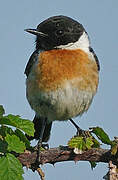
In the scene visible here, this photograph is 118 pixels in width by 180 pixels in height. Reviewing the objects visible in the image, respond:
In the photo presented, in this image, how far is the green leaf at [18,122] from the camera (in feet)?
11.0

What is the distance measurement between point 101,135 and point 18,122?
897mm

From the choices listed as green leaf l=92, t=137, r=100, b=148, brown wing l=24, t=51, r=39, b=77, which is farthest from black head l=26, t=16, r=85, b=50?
green leaf l=92, t=137, r=100, b=148

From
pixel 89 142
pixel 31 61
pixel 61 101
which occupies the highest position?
pixel 31 61

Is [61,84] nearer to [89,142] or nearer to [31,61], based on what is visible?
[31,61]

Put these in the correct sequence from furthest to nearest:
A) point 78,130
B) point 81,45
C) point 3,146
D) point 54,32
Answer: point 81,45 → point 54,32 → point 78,130 → point 3,146

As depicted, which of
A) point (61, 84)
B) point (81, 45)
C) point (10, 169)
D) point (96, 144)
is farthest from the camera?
point (81, 45)

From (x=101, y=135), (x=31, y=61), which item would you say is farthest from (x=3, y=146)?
(x=31, y=61)

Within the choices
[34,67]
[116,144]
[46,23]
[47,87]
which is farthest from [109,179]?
[46,23]

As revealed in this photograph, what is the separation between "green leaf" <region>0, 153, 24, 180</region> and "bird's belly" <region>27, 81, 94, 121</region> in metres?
2.13

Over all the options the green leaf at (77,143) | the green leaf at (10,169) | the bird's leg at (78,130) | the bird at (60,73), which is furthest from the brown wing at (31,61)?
the green leaf at (10,169)

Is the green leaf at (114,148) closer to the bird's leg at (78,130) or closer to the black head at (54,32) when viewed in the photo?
the bird's leg at (78,130)

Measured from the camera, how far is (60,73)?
5320mm

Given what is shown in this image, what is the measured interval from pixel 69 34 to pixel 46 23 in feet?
1.61

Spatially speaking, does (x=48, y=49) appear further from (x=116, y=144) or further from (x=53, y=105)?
(x=116, y=144)
